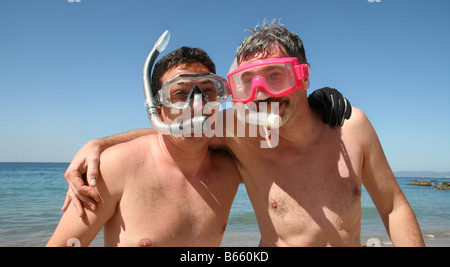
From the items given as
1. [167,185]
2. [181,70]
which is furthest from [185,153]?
[181,70]

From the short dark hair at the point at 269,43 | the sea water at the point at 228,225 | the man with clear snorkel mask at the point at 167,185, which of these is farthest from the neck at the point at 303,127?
the sea water at the point at 228,225

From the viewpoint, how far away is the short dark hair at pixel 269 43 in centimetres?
207

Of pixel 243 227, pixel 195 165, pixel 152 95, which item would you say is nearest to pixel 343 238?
pixel 195 165

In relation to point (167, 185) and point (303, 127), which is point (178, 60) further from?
point (303, 127)

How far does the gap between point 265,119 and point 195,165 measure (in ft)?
1.98

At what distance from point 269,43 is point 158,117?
2.99 feet

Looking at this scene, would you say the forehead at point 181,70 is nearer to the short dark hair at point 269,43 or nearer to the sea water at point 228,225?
the short dark hair at point 269,43

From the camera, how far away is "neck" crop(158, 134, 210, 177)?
2.05m

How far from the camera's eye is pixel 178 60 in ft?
6.88

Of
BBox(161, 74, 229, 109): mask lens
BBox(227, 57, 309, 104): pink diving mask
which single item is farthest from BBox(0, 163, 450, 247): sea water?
BBox(161, 74, 229, 109): mask lens

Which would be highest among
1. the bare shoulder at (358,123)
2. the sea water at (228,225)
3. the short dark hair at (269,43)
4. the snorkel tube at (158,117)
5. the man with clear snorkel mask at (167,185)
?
the short dark hair at (269,43)

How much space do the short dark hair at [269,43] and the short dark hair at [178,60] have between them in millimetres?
249

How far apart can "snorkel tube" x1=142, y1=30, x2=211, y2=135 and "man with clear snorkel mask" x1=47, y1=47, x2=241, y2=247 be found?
0.08 m
